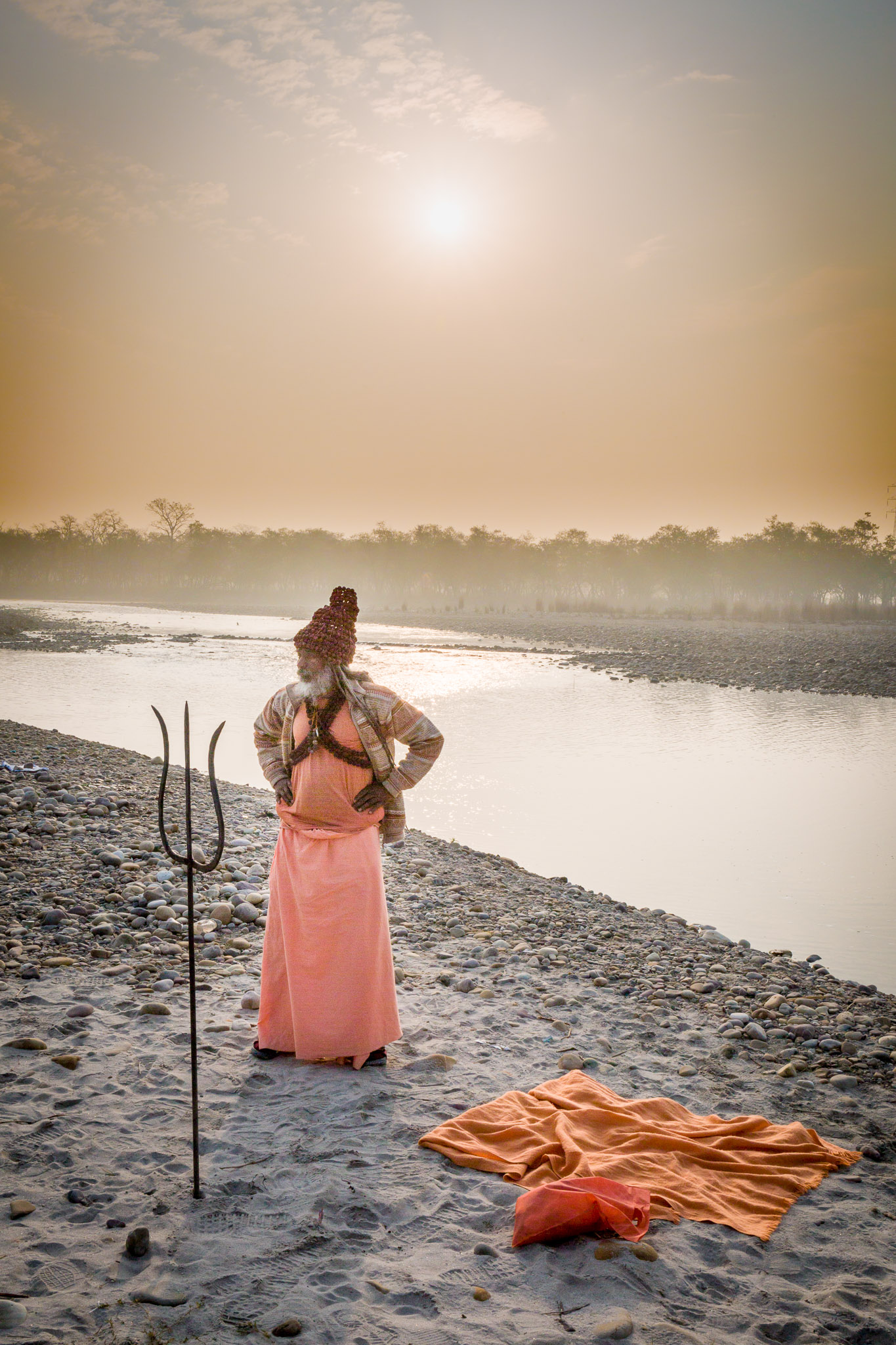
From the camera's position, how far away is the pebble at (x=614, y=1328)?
103 inches

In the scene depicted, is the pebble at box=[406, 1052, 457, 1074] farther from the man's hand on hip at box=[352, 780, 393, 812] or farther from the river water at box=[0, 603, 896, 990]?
the river water at box=[0, 603, 896, 990]

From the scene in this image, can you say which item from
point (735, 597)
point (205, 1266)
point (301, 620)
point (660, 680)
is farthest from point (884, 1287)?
point (735, 597)

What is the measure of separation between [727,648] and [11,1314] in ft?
117

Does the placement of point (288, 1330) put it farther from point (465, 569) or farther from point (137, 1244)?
point (465, 569)

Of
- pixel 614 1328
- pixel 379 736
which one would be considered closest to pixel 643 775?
pixel 379 736

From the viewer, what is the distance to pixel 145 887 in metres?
6.51

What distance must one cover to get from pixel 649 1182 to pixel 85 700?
20415 millimetres

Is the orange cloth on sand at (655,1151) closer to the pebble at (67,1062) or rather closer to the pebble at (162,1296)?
the pebble at (162,1296)

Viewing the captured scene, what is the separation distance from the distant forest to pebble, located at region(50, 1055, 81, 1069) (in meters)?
62.9

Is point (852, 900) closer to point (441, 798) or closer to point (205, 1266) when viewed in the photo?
point (441, 798)

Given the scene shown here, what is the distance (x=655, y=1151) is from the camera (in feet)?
11.8

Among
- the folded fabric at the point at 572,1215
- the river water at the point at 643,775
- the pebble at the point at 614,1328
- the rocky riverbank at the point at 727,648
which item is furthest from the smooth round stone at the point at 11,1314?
the rocky riverbank at the point at 727,648

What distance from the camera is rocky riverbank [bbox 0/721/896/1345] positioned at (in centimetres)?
272

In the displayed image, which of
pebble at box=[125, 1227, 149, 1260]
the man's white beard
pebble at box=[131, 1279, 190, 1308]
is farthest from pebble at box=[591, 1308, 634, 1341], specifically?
the man's white beard
